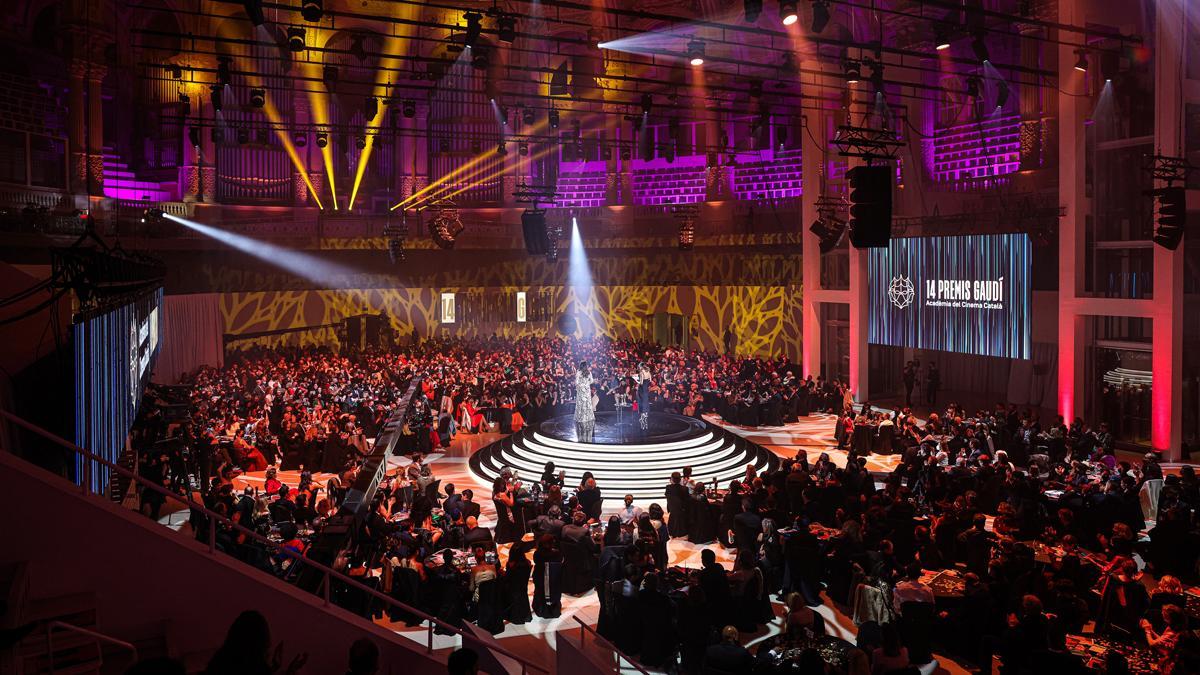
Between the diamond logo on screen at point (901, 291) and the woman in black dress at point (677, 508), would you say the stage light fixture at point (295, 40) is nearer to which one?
the woman in black dress at point (677, 508)

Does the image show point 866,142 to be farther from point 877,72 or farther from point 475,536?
point 475,536

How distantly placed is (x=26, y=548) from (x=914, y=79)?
2206 centimetres

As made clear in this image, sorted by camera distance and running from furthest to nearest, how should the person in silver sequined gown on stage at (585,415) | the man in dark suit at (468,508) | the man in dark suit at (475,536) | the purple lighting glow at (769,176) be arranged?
1. the purple lighting glow at (769,176)
2. the person in silver sequined gown on stage at (585,415)
3. the man in dark suit at (468,508)
4. the man in dark suit at (475,536)

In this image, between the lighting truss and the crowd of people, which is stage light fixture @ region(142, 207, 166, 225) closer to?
the crowd of people

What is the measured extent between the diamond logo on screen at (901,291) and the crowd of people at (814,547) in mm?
4636

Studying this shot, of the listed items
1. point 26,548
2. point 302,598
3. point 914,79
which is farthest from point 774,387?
point 26,548

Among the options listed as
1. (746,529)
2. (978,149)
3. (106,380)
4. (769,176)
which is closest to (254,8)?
(106,380)

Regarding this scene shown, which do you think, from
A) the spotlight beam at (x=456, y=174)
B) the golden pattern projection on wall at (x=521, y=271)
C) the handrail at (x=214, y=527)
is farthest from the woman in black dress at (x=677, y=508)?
the spotlight beam at (x=456, y=174)

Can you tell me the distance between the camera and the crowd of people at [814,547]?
7.25m

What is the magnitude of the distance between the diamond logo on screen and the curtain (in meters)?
16.9

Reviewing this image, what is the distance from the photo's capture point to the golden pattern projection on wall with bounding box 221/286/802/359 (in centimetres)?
2544

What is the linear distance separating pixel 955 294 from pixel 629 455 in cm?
863

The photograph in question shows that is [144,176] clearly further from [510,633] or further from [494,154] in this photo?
[510,633]

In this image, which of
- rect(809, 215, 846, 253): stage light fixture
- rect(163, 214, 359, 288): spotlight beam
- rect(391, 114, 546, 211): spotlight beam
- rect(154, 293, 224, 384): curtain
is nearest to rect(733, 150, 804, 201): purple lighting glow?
rect(809, 215, 846, 253): stage light fixture
